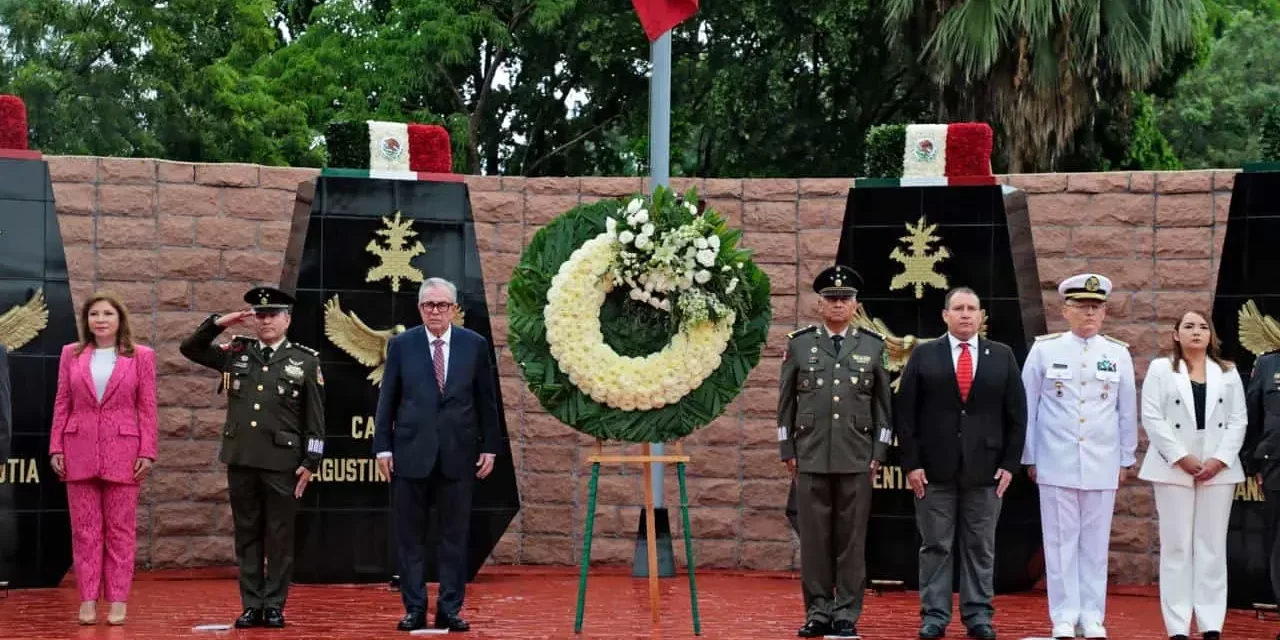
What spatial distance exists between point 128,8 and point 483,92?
439 centimetres

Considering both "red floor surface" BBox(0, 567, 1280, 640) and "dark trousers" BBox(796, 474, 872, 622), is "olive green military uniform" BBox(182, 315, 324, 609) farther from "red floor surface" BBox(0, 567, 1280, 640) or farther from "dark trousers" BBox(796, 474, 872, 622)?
"dark trousers" BBox(796, 474, 872, 622)

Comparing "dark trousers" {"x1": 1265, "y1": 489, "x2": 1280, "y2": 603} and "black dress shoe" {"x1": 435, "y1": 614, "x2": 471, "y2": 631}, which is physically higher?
"dark trousers" {"x1": 1265, "y1": 489, "x2": 1280, "y2": 603}

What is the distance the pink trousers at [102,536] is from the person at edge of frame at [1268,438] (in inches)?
217

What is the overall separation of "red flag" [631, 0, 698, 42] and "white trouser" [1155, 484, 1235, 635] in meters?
4.07

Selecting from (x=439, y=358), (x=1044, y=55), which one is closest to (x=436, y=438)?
(x=439, y=358)

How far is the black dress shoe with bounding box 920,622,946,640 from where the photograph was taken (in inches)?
354

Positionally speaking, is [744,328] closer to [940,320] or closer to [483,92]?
[940,320]

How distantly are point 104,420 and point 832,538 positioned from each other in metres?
3.58

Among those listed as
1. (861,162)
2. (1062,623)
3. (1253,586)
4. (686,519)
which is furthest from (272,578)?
(861,162)

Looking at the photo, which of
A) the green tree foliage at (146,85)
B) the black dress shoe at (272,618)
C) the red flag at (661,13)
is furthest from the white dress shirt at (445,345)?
the green tree foliage at (146,85)

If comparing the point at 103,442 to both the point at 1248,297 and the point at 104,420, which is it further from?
the point at 1248,297

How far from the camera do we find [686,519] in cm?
930

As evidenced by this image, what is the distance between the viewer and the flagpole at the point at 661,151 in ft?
37.1

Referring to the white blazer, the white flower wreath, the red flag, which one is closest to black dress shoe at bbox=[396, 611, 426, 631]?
the white flower wreath
